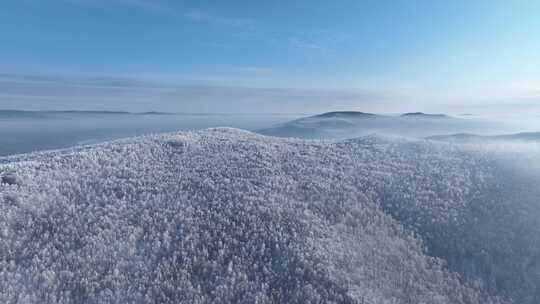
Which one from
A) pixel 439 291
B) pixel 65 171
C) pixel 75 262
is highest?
pixel 65 171

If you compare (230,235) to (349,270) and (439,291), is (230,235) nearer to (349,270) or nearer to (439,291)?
(349,270)

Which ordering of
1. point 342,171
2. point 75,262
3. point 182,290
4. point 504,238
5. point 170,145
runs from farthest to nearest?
point 170,145
point 342,171
point 504,238
point 75,262
point 182,290

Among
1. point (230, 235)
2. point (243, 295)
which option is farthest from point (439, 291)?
point (230, 235)

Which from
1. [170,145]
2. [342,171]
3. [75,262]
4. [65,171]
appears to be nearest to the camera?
[75,262]

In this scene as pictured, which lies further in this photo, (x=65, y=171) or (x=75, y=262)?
(x=65, y=171)

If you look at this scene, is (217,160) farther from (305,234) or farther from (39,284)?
(39,284)

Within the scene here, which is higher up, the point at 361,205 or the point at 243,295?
the point at 361,205

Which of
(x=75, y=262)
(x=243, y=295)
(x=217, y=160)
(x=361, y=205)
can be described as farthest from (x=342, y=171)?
(x=75, y=262)
